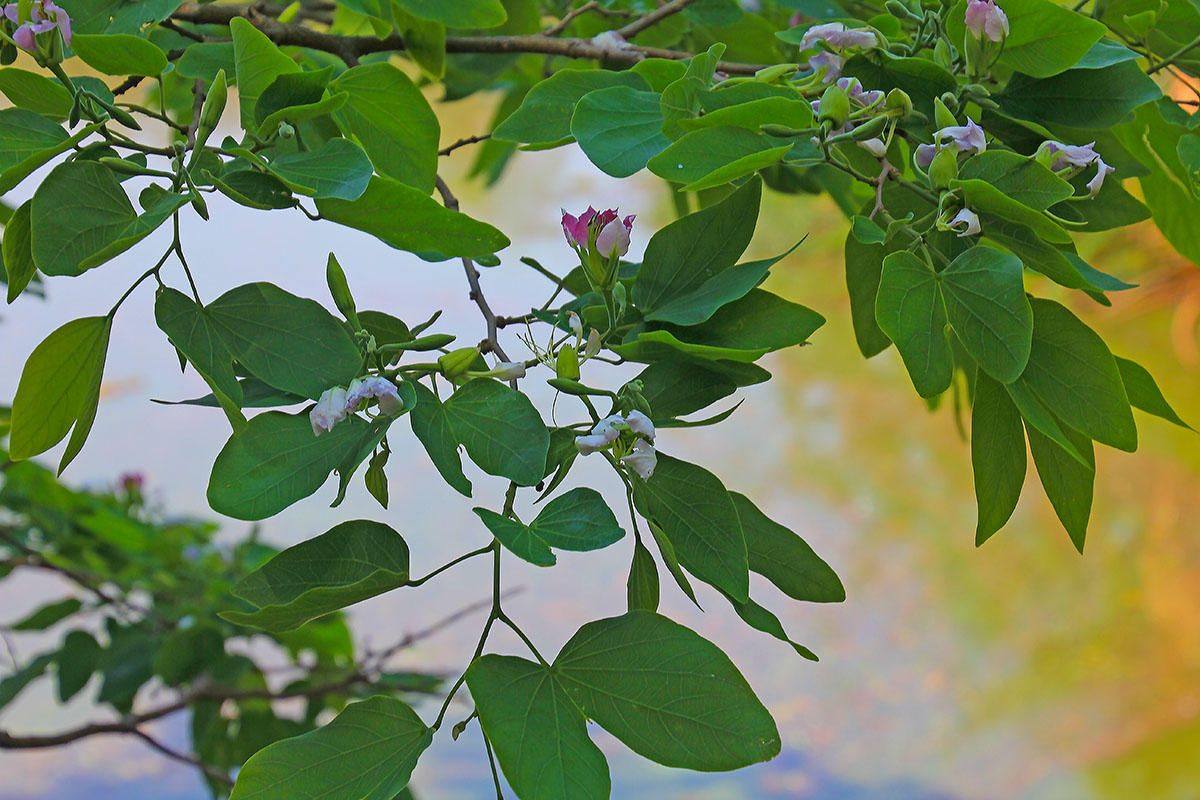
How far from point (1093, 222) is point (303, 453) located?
22cm

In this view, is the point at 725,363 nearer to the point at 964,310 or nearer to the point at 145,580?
the point at 964,310

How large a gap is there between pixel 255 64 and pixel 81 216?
0.18 feet

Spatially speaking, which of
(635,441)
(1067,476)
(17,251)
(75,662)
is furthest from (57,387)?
(75,662)

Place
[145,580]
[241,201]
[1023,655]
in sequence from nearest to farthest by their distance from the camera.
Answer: [241,201] → [145,580] → [1023,655]

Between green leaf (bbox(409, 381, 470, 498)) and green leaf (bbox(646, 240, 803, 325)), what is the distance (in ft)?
0.17

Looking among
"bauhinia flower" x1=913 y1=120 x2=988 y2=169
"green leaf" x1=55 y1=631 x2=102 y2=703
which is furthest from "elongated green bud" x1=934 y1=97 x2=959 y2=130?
"green leaf" x1=55 y1=631 x2=102 y2=703

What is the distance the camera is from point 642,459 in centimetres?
20

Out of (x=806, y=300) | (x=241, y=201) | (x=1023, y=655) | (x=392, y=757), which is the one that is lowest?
(x=1023, y=655)

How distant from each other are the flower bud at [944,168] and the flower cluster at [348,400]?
0.39 ft

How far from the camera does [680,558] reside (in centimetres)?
21

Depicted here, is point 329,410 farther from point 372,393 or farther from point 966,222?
point 966,222

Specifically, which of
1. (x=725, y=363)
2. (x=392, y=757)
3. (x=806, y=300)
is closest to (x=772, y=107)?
(x=725, y=363)

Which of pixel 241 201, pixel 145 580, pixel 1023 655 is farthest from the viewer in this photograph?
pixel 1023 655

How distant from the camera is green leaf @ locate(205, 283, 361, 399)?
0.21 m
